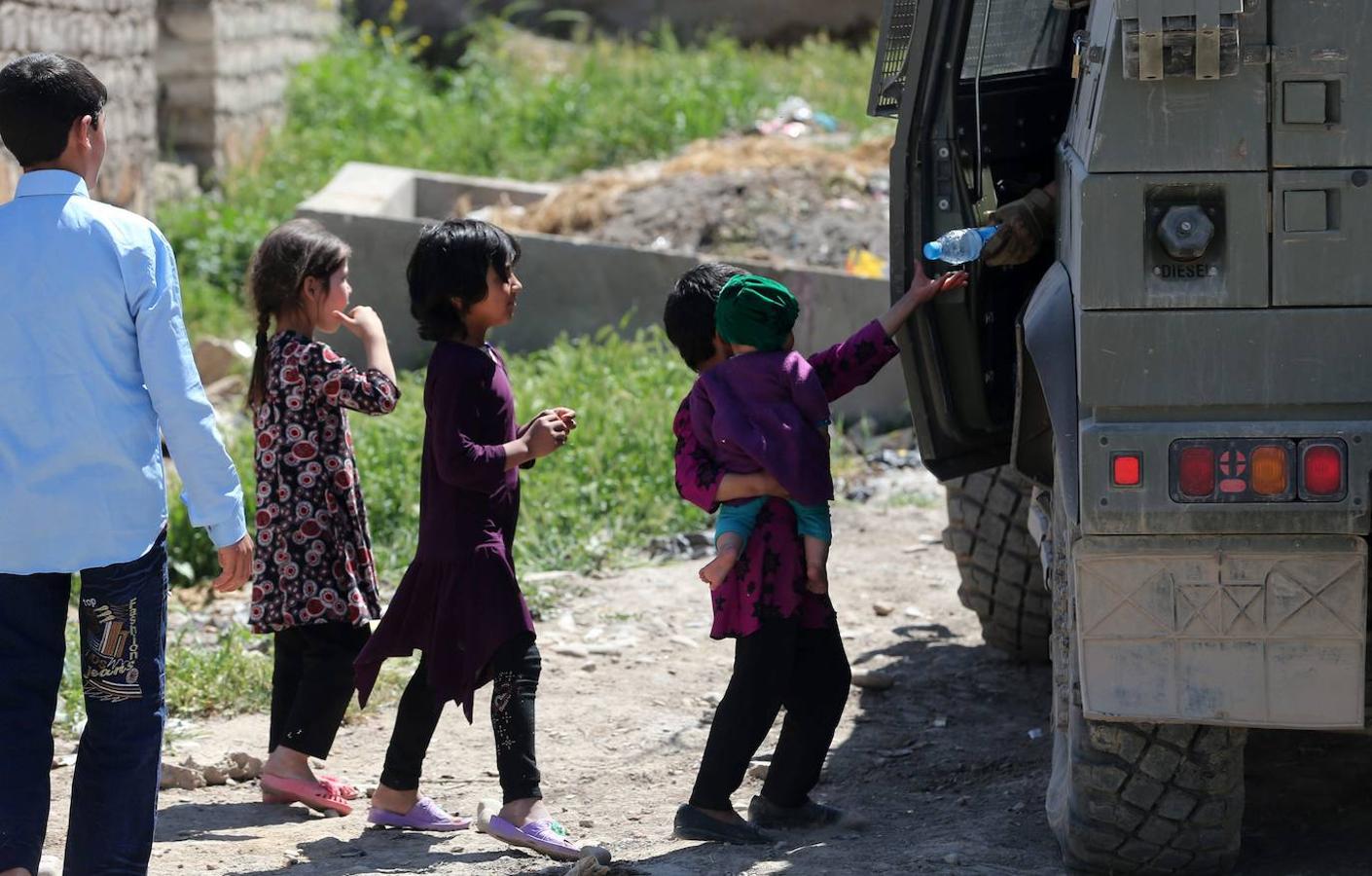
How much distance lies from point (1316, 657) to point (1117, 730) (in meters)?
0.42

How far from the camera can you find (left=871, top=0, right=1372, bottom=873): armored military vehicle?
273cm

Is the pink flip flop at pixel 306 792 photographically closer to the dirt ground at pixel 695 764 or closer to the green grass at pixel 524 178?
the dirt ground at pixel 695 764

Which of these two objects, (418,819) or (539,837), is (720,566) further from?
(418,819)

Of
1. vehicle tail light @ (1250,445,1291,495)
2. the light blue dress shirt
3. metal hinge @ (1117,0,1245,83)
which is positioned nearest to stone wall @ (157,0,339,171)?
the light blue dress shirt

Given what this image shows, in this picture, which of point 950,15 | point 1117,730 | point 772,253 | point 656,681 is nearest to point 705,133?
point 772,253

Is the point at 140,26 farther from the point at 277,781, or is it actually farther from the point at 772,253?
the point at 277,781

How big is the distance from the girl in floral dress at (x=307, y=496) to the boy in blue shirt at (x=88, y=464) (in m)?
0.82

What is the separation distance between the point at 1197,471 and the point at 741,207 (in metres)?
6.81

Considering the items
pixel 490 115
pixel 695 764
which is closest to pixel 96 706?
pixel 695 764

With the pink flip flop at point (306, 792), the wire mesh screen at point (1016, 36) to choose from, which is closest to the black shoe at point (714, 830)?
the pink flip flop at point (306, 792)

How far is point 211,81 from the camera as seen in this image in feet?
37.8

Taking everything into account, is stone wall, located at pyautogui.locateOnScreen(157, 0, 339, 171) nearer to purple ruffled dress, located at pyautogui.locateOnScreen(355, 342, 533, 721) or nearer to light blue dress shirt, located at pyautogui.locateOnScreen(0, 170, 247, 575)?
purple ruffled dress, located at pyautogui.locateOnScreen(355, 342, 533, 721)

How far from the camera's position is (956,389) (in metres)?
3.77

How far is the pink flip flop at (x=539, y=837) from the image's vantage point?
11.7 feet
